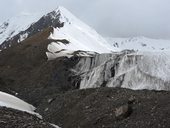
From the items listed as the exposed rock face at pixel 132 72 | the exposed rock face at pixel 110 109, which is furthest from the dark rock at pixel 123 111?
the exposed rock face at pixel 132 72

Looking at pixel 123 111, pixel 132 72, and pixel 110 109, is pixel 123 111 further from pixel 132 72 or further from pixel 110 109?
pixel 132 72

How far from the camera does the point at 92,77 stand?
255 feet

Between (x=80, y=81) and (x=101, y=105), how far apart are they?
3707 centimetres

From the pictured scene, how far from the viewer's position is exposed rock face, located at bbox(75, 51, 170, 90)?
205ft

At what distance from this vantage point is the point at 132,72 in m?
67.6

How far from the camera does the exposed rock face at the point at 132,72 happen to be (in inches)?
2464

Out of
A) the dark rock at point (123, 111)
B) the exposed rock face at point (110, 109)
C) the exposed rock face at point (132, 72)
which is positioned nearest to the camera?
the exposed rock face at point (110, 109)

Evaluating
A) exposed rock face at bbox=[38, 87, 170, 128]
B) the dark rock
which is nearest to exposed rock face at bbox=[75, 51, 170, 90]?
exposed rock face at bbox=[38, 87, 170, 128]

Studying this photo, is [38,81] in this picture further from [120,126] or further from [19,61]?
[120,126]

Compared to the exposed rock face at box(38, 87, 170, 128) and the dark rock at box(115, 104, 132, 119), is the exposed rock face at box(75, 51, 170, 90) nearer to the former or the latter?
the exposed rock face at box(38, 87, 170, 128)

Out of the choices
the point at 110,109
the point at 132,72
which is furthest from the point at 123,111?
the point at 132,72

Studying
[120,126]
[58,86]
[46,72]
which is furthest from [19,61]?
[120,126]

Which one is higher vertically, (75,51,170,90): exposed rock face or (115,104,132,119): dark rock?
(75,51,170,90): exposed rock face

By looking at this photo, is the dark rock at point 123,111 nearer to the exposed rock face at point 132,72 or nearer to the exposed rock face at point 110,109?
the exposed rock face at point 110,109
